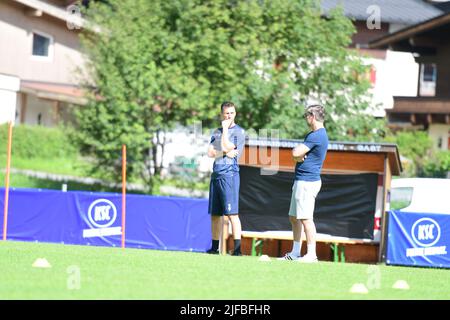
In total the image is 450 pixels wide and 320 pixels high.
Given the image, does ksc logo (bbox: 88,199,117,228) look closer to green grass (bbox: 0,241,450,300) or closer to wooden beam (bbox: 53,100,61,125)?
green grass (bbox: 0,241,450,300)

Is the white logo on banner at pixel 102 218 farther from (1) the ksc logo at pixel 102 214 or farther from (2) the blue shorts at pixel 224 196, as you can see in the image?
(2) the blue shorts at pixel 224 196

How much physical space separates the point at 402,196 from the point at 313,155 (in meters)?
8.33

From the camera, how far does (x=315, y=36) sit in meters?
31.5

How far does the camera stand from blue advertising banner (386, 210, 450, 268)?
1758 cm

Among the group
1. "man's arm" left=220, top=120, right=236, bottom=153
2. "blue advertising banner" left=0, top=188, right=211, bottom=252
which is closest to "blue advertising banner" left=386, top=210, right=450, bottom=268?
"blue advertising banner" left=0, top=188, right=211, bottom=252

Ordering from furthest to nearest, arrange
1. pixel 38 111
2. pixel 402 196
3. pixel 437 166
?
pixel 38 111 → pixel 437 166 → pixel 402 196

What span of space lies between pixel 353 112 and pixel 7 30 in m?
17.6

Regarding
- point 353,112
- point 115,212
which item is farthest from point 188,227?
point 353,112

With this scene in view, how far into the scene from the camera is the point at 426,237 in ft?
58.2

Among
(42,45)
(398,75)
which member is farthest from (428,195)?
(398,75)

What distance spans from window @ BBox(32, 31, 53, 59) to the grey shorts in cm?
3332

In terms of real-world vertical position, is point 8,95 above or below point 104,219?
above

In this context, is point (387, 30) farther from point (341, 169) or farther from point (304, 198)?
point (304, 198)
